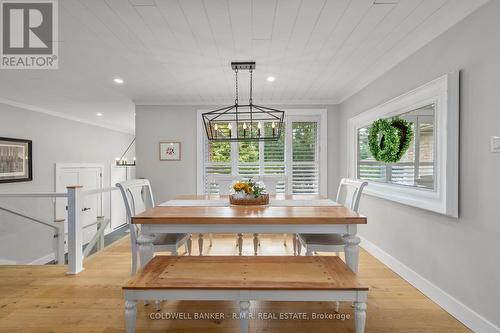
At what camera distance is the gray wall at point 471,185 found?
6.09 ft

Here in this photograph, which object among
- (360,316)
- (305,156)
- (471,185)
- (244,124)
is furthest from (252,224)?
(305,156)

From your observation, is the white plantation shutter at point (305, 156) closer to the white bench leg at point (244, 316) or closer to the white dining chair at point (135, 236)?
the white dining chair at point (135, 236)

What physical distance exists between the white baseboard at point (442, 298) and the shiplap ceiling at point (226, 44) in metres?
2.15

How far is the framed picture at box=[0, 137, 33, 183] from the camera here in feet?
14.9

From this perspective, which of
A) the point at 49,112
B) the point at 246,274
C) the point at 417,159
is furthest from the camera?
the point at 49,112

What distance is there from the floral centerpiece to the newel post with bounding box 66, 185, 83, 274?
1737mm

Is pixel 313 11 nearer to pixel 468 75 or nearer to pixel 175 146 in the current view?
pixel 468 75

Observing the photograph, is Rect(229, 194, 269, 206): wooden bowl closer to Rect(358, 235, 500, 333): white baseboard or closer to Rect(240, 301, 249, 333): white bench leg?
Rect(240, 301, 249, 333): white bench leg

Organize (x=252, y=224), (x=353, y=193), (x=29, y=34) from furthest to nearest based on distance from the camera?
1. (x=353, y=193)
2. (x=29, y=34)
3. (x=252, y=224)

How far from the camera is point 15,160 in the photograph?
4777mm

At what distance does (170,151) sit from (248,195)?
8.57ft

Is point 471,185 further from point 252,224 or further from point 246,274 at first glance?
point 246,274

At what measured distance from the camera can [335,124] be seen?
193 inches

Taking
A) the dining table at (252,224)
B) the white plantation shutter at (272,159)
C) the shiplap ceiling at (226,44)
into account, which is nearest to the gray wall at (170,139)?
the shiplap ceiling at (226,44)
